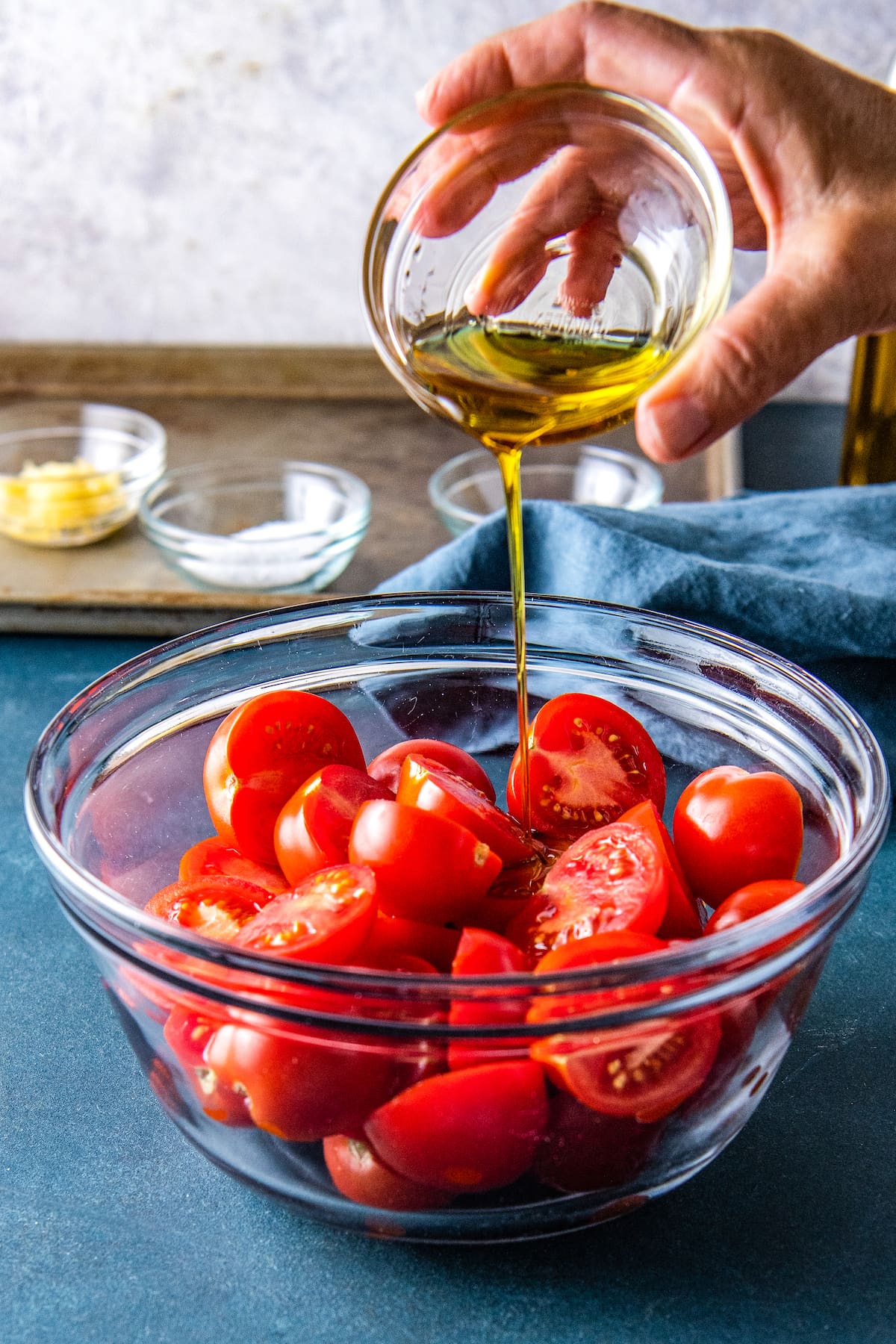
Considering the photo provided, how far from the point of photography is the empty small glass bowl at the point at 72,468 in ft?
5.07

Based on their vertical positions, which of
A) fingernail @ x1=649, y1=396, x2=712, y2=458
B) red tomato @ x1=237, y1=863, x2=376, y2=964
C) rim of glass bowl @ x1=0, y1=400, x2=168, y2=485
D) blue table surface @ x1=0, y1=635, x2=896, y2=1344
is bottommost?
blue table surface @ x1=0, y1=635, x2=896, y2=1344

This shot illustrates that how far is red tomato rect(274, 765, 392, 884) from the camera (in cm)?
75

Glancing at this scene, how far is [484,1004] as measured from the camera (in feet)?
1.78

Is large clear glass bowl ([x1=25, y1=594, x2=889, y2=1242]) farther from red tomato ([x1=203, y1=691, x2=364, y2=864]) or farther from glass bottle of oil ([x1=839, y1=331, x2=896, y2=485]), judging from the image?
glass bottle of oil ([x1=839, y1=331, x2=896, y2=485])

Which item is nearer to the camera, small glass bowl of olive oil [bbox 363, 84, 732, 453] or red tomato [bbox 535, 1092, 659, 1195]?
red tomato [bbox 535, 1092, 659, 1195]

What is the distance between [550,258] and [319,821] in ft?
1.22

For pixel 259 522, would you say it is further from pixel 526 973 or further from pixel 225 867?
pixel 526 973

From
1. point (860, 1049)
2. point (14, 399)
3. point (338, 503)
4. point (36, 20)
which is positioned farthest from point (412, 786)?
point (36, 20)

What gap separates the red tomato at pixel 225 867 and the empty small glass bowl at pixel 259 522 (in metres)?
0.61

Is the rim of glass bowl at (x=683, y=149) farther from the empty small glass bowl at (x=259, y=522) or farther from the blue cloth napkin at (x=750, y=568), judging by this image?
the empty small glass bowl at (x=259, y=522)

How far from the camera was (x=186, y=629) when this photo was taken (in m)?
1.37

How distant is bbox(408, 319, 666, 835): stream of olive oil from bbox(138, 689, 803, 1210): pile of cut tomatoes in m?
0.08

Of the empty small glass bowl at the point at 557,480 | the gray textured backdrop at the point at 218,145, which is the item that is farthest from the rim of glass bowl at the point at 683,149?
the gray textured backdrop at the point at 218,145

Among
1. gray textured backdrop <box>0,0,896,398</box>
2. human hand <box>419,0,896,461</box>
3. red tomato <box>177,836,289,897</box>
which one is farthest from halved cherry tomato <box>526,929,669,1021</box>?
gray textured backdrop <box>0,0,896,398</box>
